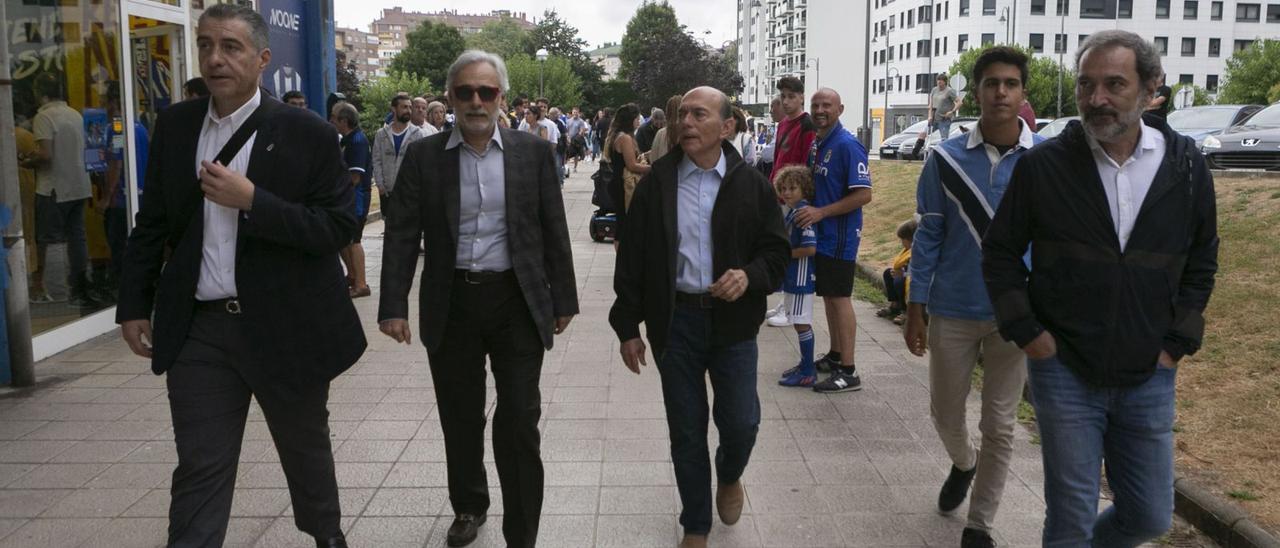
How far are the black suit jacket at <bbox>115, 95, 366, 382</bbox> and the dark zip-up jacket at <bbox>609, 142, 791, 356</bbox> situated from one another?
43.3 inches

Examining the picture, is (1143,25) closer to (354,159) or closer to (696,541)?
(354,159)

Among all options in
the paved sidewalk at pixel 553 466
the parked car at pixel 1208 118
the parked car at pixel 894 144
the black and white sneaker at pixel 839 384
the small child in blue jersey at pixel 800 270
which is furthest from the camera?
the parked car at pixel 894 144

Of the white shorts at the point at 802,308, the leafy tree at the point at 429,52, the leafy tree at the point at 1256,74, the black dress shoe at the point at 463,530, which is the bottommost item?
the black dress shoe at the point at 463,530

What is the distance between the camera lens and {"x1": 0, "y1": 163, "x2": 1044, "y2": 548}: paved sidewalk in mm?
4594

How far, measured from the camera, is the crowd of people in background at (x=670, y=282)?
3.29 m

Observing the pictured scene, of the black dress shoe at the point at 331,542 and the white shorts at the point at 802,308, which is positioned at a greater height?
the white shorts at the point at 802,308

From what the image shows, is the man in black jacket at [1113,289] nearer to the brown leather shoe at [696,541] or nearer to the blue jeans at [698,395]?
the blue jeans at [698,395]

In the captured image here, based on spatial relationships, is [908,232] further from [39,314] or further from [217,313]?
[39,314]

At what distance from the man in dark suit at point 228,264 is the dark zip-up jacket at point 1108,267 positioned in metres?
2.21

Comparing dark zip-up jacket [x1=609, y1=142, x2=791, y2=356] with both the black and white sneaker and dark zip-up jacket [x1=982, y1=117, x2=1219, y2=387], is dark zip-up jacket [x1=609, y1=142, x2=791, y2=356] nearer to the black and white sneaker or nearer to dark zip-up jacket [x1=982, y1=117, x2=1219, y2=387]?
dark zip-up jacket [x1=982, y1=117, x2=1219, y2=387]

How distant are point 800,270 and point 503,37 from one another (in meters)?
138

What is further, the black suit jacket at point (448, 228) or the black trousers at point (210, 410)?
the black suit jacket at point (448, 228)

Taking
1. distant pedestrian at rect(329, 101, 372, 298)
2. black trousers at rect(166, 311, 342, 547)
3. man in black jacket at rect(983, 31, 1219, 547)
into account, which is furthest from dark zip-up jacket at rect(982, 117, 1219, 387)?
distant pedestrian at rect(329, 101, 372, 298)

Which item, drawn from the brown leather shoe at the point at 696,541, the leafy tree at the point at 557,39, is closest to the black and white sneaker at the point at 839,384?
the brown leather shoe at the point at 696,541
